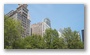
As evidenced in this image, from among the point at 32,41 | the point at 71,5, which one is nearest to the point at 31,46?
the point at 32,41

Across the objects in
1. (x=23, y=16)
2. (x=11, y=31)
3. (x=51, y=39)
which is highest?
(x=23, y=16)

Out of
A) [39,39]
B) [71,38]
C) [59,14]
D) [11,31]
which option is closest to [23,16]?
[11,31]

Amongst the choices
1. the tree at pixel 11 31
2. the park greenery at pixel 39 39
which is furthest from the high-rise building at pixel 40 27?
the tree at pixel 11 31

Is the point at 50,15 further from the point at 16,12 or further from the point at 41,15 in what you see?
the point at 16,12

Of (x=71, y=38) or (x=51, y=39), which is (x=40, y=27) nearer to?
(x=51, y=39)

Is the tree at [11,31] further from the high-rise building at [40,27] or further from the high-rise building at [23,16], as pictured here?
the high-rise building at [40,27]

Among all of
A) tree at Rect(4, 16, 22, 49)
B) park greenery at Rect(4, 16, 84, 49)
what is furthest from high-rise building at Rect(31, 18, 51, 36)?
tree at Rect(4, 16, 22, 49)

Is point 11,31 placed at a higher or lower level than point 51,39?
higher
